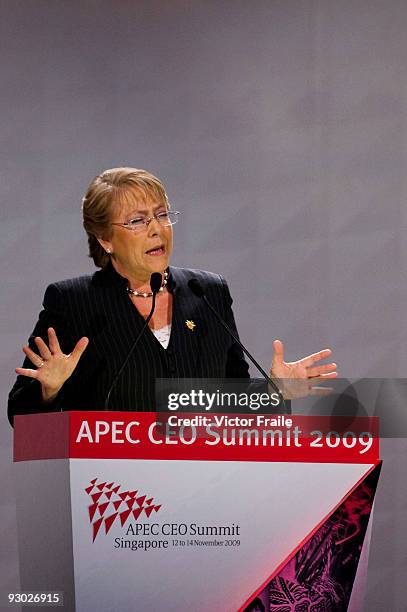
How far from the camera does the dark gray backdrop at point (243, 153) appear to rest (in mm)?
3988

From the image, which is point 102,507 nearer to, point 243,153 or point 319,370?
point 319,370

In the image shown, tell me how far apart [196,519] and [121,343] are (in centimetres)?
81

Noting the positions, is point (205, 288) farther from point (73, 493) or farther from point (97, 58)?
point (97, 58)

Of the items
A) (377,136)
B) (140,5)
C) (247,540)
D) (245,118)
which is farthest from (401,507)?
(140,5)

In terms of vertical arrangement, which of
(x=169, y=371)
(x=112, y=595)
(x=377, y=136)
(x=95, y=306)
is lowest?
(x=112, y=595)

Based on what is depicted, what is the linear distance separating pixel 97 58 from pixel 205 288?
198 centimetres

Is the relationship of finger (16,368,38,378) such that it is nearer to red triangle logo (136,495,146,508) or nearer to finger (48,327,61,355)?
finger (48,327,61,355)

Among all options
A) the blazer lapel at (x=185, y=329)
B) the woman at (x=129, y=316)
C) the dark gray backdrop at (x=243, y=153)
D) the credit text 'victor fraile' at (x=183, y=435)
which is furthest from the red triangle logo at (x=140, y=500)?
the dark gray backdrop at (x=243, y=153)

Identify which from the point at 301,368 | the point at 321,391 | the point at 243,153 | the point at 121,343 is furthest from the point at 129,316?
the point at 243,153

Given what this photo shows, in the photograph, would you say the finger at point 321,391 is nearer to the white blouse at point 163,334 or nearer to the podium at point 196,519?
the podium at point 196,519

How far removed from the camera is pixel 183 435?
190cm

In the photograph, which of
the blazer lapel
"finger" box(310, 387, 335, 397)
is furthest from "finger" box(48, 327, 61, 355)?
"finger" box(310, 387, 335, 397)

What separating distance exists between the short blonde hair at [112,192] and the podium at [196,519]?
3.23ft

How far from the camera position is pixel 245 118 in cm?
421
